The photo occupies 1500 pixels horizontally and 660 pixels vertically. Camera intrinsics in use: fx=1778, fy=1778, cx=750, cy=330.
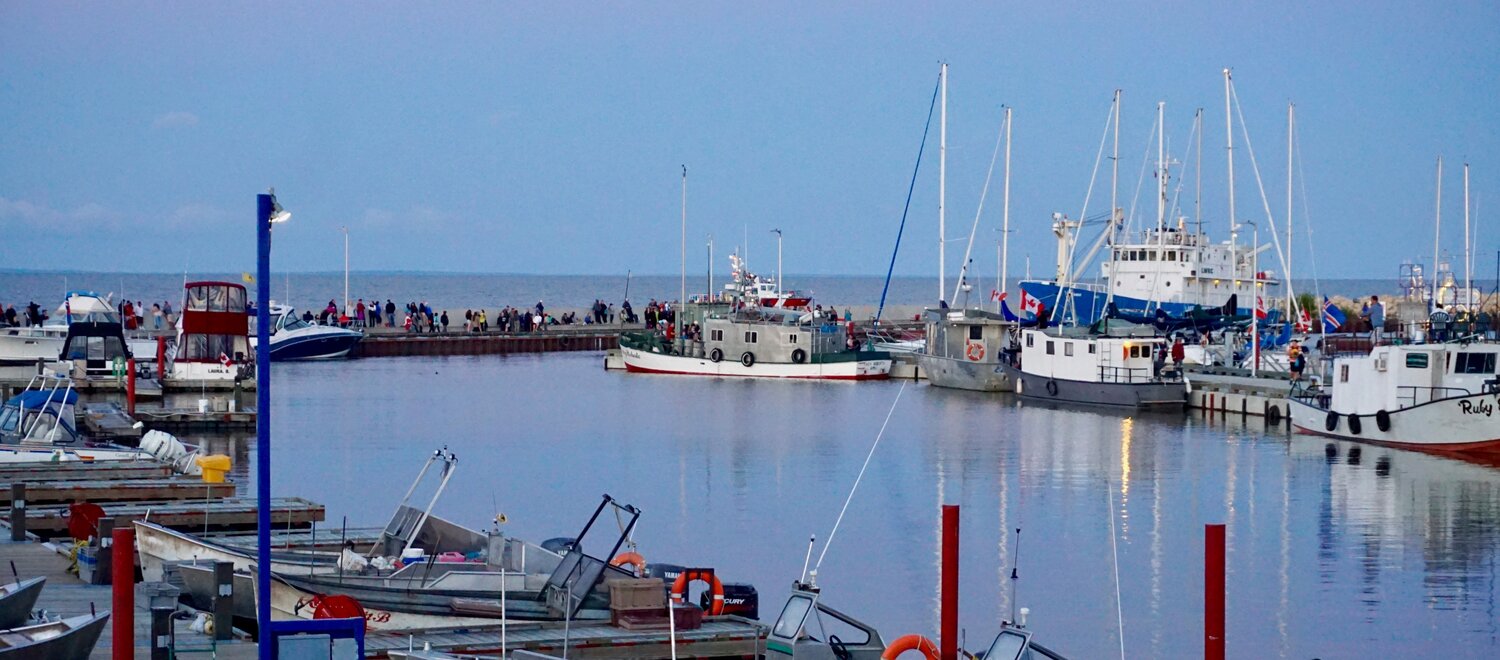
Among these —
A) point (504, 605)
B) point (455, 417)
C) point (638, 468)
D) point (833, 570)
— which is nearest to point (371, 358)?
point (455, 417)

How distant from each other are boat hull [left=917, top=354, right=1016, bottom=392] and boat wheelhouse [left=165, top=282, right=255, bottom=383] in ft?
70.7

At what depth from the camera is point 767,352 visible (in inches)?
2405

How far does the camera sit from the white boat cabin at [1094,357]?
4928 cm

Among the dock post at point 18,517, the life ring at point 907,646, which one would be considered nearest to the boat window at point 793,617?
the life ring at point 907,646

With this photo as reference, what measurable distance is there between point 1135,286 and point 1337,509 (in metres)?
36.3

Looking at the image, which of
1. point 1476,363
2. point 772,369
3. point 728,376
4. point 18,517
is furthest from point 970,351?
point 18,517

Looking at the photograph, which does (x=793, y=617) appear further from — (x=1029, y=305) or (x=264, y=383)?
(x=1029, y=305)

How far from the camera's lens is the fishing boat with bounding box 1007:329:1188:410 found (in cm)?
4844

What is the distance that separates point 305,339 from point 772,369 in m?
18.3

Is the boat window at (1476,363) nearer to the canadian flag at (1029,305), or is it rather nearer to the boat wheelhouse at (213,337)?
the canadian flag at (1029,305)

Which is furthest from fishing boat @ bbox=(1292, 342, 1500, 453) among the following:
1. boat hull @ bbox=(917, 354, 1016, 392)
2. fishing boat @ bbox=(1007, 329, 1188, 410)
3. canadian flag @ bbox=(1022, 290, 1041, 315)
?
canadian flag @ bbox=(1022, 290, 1041, 315)

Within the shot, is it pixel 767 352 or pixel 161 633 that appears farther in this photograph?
pixel 767 352

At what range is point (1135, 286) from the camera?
216 ft

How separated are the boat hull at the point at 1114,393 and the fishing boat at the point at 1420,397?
8237mm
